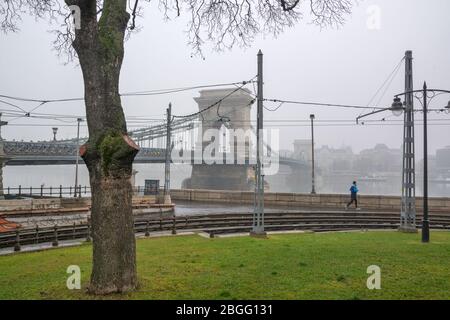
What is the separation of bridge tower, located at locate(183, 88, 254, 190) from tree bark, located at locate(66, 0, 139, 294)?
1880 inches

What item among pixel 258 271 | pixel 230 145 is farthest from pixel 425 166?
pixel 230 145

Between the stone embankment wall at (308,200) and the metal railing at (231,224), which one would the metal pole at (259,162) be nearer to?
the metal railing at (231,224)

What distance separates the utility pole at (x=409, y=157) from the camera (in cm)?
1525

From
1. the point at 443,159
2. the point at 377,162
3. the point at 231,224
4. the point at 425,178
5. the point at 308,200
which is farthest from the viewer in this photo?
the point at 377,162

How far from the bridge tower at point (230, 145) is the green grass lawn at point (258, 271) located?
1710 inches

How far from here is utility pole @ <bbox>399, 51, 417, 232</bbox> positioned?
1525cm

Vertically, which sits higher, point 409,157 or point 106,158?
point 409,157

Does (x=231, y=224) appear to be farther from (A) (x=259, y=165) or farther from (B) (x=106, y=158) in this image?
(B) (x=106, y=158)

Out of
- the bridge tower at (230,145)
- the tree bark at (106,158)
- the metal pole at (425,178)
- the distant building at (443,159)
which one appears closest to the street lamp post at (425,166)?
the metal pole at (425,178)

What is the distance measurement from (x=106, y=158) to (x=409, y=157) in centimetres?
1261

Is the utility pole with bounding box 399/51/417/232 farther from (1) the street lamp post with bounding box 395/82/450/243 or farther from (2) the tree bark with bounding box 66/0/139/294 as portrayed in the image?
(2) the tree bark with bounding box 66/0/139/294

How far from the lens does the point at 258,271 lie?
775 centimetres
